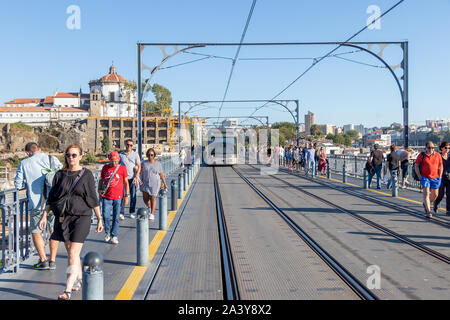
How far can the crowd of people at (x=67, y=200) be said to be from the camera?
18.4 ft

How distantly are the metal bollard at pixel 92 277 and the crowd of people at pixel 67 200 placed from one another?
2.86ft

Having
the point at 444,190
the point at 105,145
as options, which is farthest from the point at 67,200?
the point at 105,145

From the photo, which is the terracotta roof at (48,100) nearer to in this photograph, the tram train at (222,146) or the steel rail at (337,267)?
the tram train at (222,146)

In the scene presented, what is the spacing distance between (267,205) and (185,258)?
7.09m

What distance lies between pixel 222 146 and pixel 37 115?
130m

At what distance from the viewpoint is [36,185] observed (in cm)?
677

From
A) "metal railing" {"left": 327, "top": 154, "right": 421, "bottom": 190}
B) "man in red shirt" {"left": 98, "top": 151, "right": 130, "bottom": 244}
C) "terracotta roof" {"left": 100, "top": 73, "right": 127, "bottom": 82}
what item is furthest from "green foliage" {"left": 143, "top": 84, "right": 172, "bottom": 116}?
"man in red shirt" {"left": 98, "top": 151, "right": 130, "bottom": 244}

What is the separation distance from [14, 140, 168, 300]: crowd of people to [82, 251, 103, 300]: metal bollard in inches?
34.3

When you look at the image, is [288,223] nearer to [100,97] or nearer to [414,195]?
[414,195]

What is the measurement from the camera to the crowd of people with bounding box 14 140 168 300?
5598mm

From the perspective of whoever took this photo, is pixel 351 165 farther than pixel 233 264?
Yes

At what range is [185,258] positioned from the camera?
752 centimetres
